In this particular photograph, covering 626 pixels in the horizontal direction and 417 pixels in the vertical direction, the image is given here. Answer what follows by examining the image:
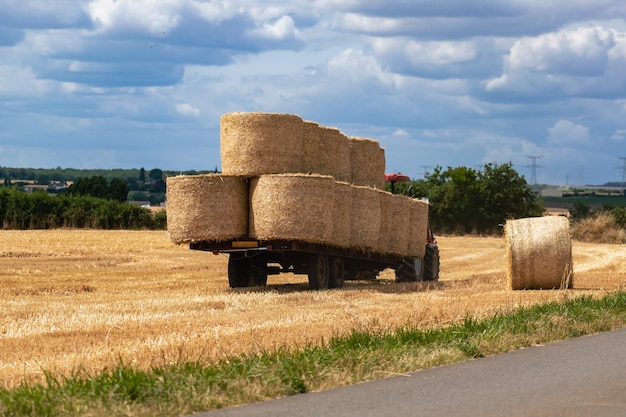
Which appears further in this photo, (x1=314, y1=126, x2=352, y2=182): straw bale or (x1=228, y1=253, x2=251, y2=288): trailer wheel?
(x1=228, y1=253, x2=251, y2=288): trailer wheel

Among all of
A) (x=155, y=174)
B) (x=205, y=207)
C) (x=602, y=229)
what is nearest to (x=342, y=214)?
(x=205, y=207)

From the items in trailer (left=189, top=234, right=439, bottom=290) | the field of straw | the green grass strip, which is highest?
trailer (left=189, top=234, right=439, bottom=290)

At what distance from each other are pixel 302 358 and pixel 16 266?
A: 18406 mm

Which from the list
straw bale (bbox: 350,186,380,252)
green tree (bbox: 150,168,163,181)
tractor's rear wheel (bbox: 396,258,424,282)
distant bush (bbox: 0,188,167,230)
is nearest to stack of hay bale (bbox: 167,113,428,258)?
straw bale (bbox: 350,186,380,252)

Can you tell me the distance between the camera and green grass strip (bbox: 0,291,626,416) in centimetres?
716

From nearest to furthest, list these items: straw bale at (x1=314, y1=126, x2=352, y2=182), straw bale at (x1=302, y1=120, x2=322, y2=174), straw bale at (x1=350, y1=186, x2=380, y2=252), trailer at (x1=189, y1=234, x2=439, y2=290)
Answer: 1. trailer at (x1=189, y1=234, x2=439, y2=290)
2. straw bale at (x1=302, y1=120, x2=322, y2=174)
3. straw bale at (x1=314, y1=126, x2=352, y2=182)
4. straw bale at (x1=350, y1=186, x2=380, y2=252)

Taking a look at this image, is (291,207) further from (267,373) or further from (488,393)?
(488,393)

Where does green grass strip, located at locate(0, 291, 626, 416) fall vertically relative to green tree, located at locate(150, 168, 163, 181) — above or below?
below

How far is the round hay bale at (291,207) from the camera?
1844 cm

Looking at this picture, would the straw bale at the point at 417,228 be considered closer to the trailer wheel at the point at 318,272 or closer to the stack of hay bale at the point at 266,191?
the trailer wheel at the point at 318,272

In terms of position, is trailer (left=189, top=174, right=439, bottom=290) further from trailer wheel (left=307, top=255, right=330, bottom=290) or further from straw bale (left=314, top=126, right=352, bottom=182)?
straw bale (left=314, top=126, right=352, bottom=182)

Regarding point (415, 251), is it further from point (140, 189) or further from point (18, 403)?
point (140, 189)

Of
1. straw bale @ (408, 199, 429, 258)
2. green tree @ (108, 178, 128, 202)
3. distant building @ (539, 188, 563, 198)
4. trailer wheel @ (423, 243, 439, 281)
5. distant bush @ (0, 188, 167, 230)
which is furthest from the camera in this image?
distant building @ (539, 188, 563, 198)

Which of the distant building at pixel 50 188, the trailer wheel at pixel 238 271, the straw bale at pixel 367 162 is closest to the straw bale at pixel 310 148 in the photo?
the straw bale at pixel 367 162
